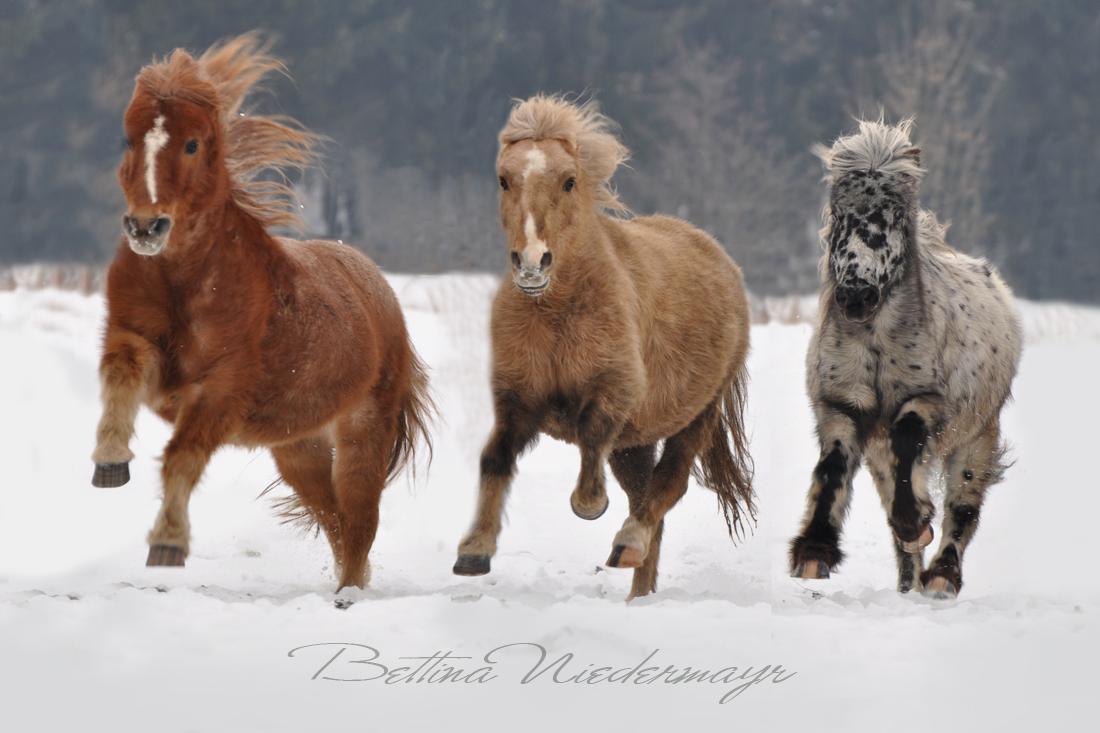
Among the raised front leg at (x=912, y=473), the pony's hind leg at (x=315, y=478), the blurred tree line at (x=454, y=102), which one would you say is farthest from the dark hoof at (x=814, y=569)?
the blurred tree line at (x=454, y=102)

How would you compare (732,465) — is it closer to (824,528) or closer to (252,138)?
→ (824,528)

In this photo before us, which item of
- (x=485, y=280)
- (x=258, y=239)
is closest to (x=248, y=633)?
(x=258, y=239)

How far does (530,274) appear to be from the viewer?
400 cm

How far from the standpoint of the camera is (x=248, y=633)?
386 cm

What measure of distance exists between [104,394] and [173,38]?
4616 millimetres

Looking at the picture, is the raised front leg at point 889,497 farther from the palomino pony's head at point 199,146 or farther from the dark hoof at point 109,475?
the dark hoof at point 109,475

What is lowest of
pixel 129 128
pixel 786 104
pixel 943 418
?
pixel 943 418

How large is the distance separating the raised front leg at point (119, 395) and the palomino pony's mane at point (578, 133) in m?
1.65

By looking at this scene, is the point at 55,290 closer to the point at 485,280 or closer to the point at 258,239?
the point at 485,280

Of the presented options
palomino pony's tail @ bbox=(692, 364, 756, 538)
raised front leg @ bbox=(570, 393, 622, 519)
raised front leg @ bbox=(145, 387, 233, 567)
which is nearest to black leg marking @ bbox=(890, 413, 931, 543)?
raised front leg @ bbox=(570, 393, 622, 519)

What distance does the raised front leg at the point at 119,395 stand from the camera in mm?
3791

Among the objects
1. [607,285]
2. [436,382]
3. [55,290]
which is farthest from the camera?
[55,290]

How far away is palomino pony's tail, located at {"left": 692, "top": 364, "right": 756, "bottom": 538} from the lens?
5840 millimetres

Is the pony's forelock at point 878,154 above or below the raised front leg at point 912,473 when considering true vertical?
above
